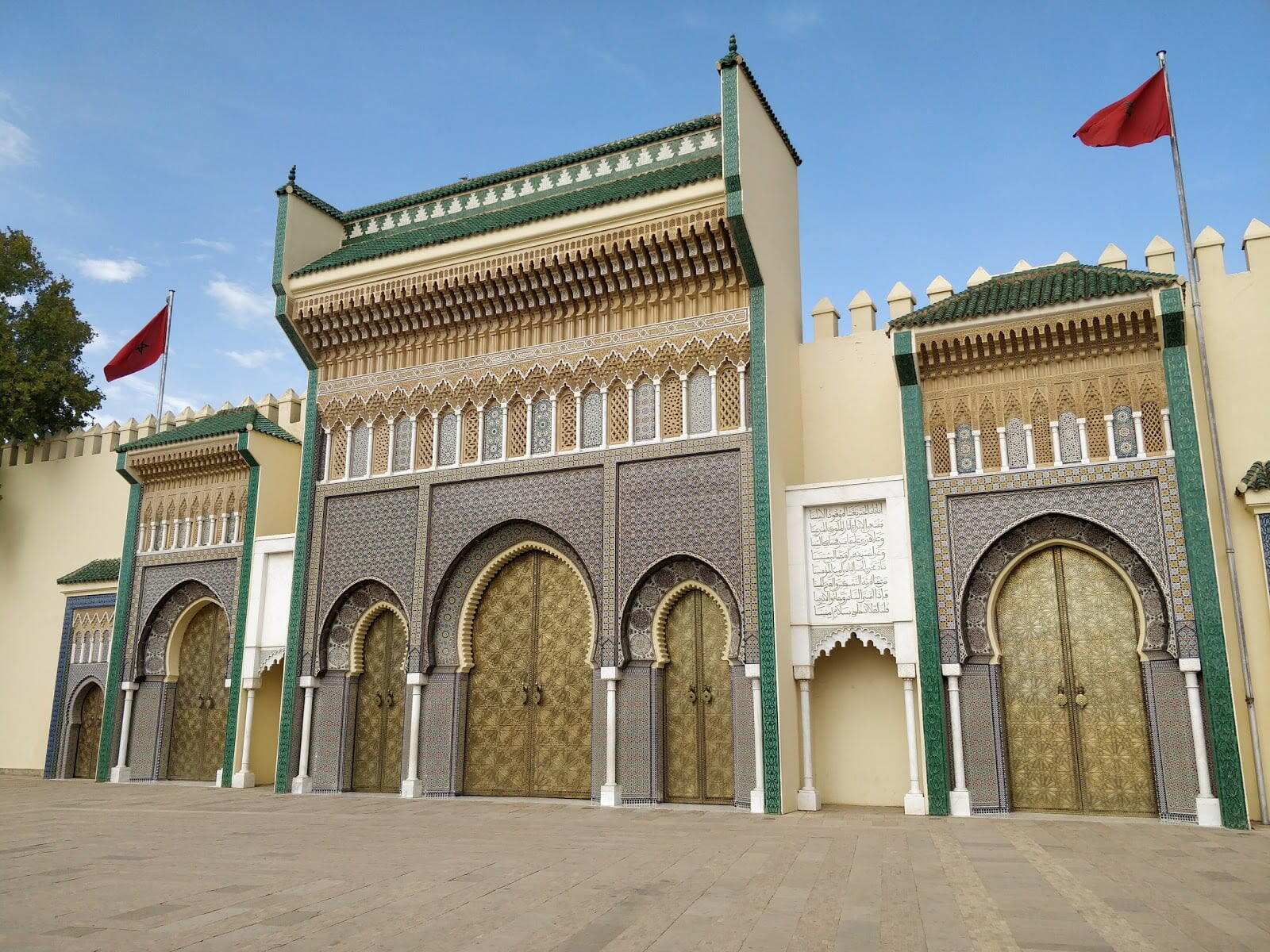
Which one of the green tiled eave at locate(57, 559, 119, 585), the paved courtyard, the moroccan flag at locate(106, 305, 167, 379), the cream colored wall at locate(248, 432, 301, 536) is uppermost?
the moroccan flag at locate(106, 305, 167, 379)

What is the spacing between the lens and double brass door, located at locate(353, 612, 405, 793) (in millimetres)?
11461

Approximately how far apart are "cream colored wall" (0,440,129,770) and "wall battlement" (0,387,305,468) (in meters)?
0.14

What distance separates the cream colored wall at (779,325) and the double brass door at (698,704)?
616 mm

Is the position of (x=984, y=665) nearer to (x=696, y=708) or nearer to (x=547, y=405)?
(x=696, y=708)

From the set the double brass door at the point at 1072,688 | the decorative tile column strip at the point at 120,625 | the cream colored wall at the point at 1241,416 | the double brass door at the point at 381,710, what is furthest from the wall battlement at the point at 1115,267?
the decorative tile column strip at the point at 120,625

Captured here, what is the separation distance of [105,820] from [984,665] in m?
8.14

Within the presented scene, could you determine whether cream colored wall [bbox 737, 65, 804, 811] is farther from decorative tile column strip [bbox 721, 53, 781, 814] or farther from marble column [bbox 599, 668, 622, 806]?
marble column [bbox 599, 668, 622, 806]

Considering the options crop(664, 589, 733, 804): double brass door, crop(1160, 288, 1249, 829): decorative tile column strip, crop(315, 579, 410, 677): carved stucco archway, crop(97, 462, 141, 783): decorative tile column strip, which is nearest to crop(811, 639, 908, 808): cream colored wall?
crop(664, 589, 733, 804): double brass door

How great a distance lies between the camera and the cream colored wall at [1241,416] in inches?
337

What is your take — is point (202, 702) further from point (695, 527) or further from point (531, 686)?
point (695, 527)

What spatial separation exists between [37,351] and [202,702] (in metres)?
7.29

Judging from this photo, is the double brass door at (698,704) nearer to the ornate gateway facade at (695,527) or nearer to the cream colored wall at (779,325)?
the ornate gateway facade at (695,527)

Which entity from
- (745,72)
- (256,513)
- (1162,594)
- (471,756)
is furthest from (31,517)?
(1162,594)

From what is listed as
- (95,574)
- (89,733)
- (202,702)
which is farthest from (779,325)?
(89,733)
